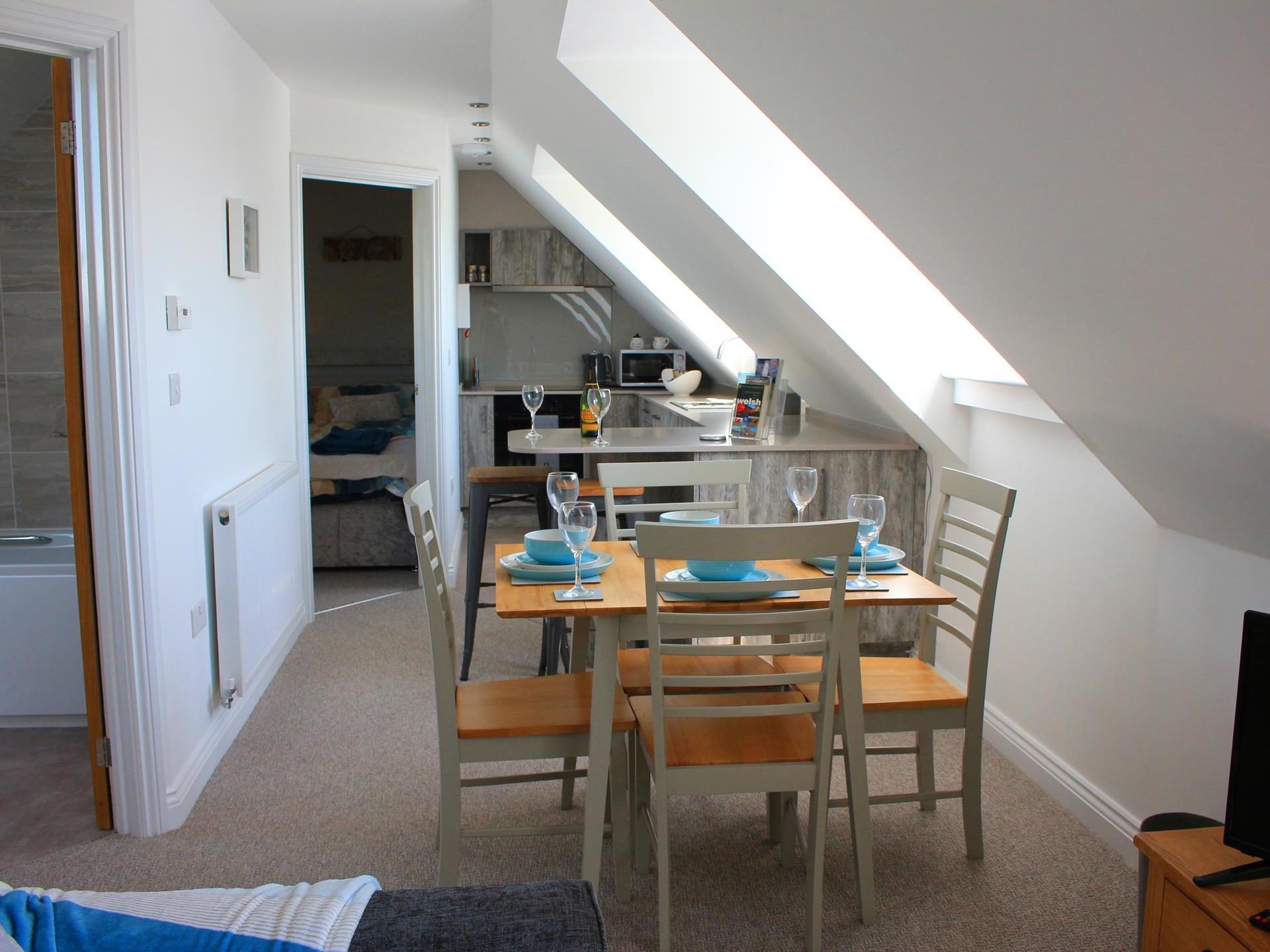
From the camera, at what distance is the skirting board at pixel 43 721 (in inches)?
133

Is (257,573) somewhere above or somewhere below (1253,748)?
below

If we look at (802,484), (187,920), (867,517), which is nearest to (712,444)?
(802,484)

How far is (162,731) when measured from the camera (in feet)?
8.77

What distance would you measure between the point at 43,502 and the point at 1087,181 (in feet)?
13.5

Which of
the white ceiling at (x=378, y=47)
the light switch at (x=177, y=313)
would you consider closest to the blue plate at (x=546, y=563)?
the light switch at (x=177, y=313)

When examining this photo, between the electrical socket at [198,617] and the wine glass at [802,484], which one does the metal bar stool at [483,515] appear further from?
the wine glass at [802,484]

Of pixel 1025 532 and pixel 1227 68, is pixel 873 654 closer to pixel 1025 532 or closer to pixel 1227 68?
pixel 1025 532

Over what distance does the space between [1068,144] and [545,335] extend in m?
6.68

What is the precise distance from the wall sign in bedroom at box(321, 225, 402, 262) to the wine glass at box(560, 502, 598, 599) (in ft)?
19.4

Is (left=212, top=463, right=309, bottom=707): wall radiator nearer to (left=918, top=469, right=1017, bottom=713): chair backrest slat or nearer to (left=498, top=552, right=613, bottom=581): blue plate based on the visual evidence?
(left=498, top=552, right=613, bottom=581): blue plate

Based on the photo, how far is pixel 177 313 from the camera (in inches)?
111

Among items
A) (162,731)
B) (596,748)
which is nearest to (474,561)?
(162,731)

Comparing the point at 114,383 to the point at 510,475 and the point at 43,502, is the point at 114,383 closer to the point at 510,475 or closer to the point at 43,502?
the point at 510,475

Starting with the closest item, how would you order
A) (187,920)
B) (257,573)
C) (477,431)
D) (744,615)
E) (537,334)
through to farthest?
(187,920) < (744,615) < (257,573) < (477,431) < (537,334)
